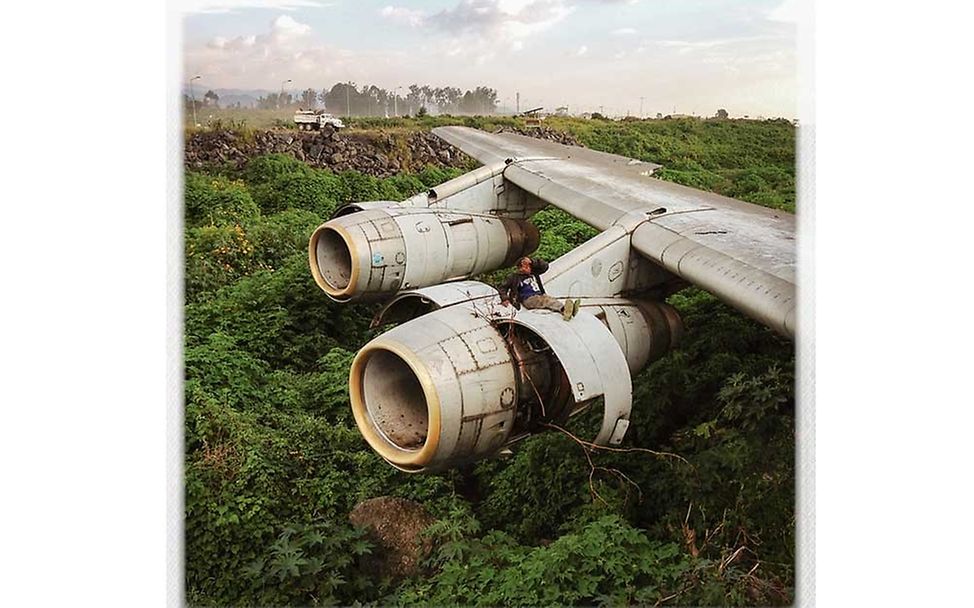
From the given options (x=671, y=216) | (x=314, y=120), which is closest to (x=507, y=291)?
(x=671, y=216)

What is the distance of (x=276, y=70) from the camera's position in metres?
4.67

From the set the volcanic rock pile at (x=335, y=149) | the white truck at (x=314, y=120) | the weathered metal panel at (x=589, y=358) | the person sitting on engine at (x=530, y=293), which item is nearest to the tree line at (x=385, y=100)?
the white truck at (x=314, y=120)

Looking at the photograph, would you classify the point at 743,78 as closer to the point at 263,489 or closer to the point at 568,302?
the point at 568,302

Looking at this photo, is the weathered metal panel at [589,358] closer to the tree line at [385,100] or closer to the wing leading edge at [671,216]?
the wing leading edge at [671,216]

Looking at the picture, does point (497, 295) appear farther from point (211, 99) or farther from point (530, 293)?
point (211, 99)

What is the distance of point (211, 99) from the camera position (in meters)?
4.46

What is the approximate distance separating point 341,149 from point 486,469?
2820mm

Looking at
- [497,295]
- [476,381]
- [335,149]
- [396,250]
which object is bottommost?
[476,381]

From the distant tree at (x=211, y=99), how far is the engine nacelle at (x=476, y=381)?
6.68 feet

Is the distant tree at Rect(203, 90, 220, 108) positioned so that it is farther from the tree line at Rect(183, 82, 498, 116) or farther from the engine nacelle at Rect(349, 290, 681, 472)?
the engine nacelle at Rect(349, 290, 681, 472)

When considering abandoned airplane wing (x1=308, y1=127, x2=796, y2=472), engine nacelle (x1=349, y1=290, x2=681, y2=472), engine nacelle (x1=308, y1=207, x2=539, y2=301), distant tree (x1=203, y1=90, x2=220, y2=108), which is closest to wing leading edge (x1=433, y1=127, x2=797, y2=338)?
abandoned airplane wing (x1=308, y1=127, x2=796, y2=472)

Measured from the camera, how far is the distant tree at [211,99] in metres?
4.42

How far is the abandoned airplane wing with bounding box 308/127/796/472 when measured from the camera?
10.9 ft

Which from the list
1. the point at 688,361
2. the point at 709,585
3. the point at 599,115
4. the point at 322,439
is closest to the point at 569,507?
the point at 709,585
